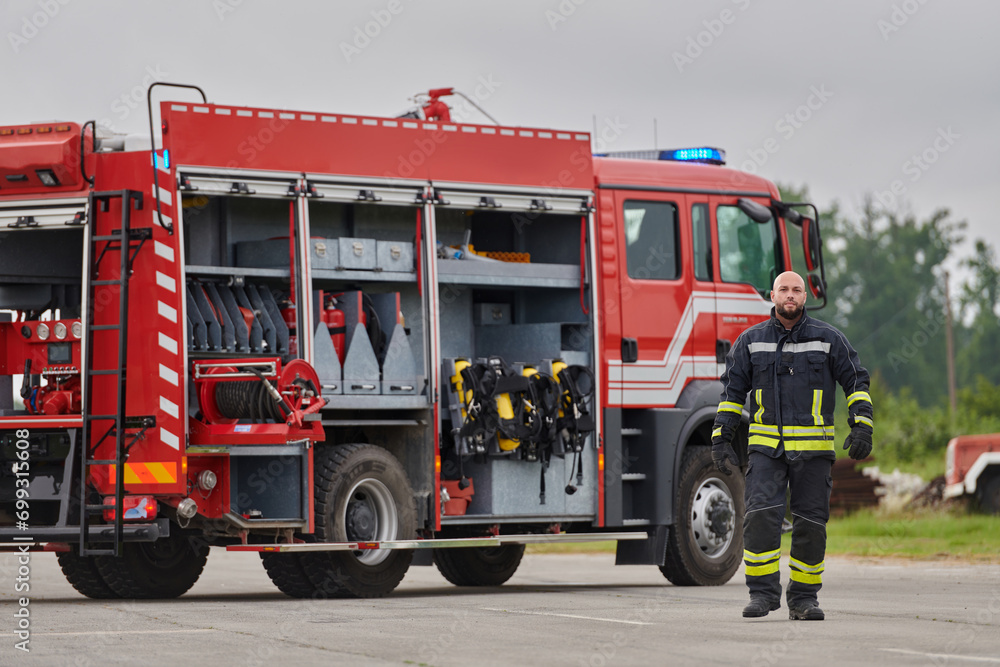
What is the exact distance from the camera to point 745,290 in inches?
527

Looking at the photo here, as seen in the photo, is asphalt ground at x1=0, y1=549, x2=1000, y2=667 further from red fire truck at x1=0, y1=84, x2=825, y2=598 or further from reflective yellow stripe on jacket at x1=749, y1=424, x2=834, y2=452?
reflective yellow stripe on jacket at x1=749, y1=424, x2=834, y2=452

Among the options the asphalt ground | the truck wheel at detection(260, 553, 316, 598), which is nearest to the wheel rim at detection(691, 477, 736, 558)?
the asphalt ground

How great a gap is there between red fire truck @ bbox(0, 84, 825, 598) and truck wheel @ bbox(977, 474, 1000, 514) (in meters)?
10.1

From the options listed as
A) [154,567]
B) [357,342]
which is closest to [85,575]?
[154,567]

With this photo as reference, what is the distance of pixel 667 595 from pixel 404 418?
2.31 metres

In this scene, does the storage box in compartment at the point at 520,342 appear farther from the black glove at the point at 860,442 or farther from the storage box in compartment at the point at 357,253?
the black glove at the point at 860,442

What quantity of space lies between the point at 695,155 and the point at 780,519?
5.45 metres

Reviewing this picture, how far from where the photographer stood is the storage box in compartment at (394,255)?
11.3m

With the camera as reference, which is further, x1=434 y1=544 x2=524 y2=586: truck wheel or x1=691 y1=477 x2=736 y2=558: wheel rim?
x1=434 y1=544 x2=524 y2=586: truck wheel

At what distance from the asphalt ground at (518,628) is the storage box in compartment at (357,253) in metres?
2.38

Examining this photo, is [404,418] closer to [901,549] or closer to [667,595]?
[667,595]

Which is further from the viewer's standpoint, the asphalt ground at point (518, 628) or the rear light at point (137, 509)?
the rear light at point (137, 509)

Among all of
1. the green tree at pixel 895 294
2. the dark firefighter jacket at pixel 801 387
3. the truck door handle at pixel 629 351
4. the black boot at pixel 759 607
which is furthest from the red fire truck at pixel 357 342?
the green tree at pixel 895 294

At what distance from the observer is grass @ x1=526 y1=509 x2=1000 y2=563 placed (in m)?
17.9
